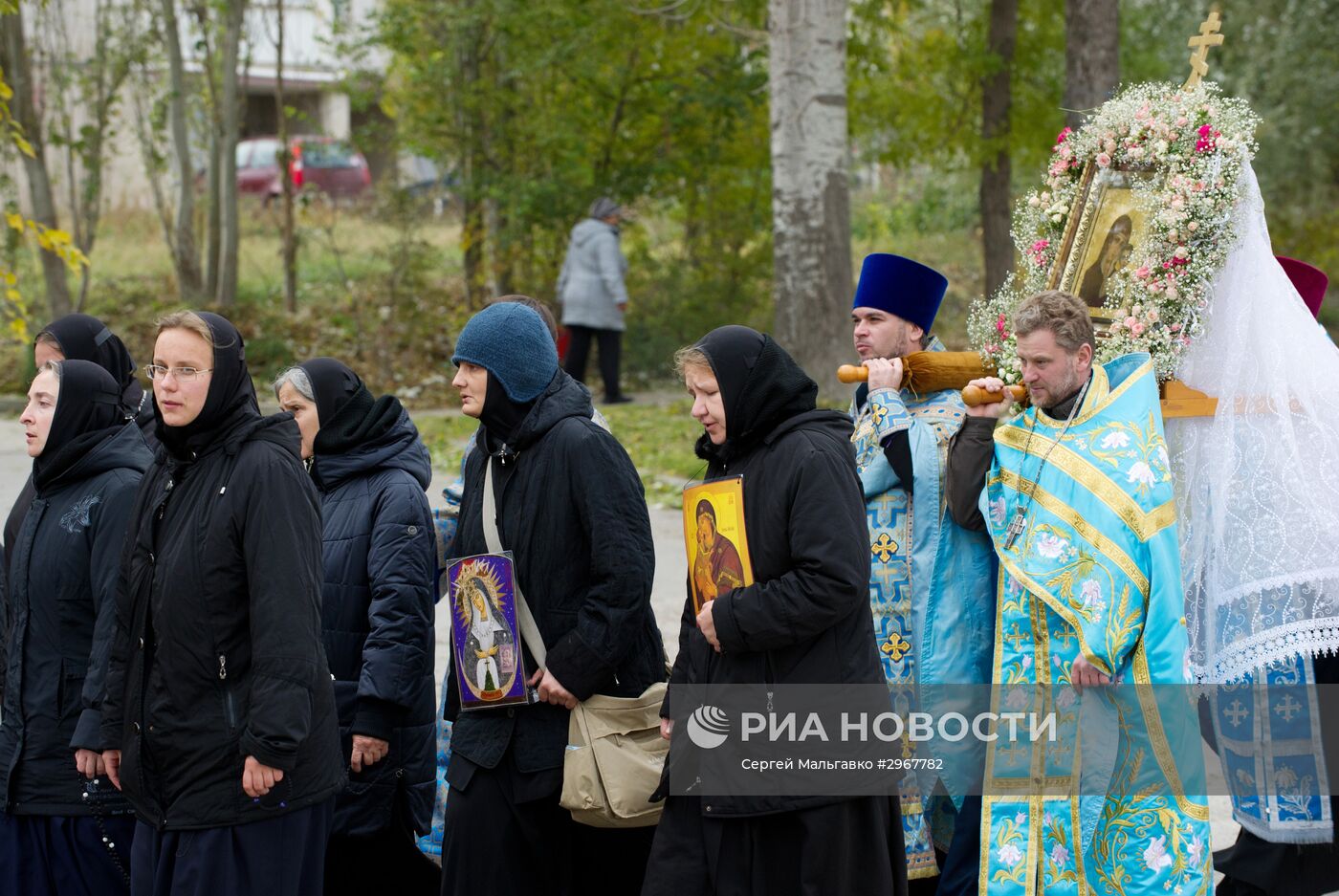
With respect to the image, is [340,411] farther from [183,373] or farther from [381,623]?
[183,373]

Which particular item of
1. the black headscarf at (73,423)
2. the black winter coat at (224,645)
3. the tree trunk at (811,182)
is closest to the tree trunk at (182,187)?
the tree trunk at (811,182)

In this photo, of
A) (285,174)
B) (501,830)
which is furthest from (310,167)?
(501,830)

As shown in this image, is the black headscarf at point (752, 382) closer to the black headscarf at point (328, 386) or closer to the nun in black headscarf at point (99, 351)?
the black headscarf at point (328, 386)

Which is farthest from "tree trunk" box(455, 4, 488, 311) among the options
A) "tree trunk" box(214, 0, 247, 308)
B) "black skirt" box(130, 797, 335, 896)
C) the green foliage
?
"black skirt" box(130, 797, 335, 896)

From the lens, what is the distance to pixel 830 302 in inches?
451

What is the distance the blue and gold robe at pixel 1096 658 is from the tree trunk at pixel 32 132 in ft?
42.1

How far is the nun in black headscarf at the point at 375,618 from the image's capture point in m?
4.70

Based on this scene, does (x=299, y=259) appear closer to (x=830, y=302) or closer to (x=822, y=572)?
(x=830, y=302)

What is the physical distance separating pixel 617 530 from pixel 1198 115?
2.47 m

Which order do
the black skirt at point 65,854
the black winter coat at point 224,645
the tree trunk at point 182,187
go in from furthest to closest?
the tree trunk at point 182,187, the black skirt at point 65,854, the black winter coat at point 224,645

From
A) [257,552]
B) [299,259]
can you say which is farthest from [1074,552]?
[299,259]

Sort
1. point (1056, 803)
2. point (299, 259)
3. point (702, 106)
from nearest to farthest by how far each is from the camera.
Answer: point (1056, 803)
point (702, 106)
point (299, 259)

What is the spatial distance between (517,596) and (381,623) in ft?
1.94

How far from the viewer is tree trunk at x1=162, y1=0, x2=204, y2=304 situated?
1711cm
